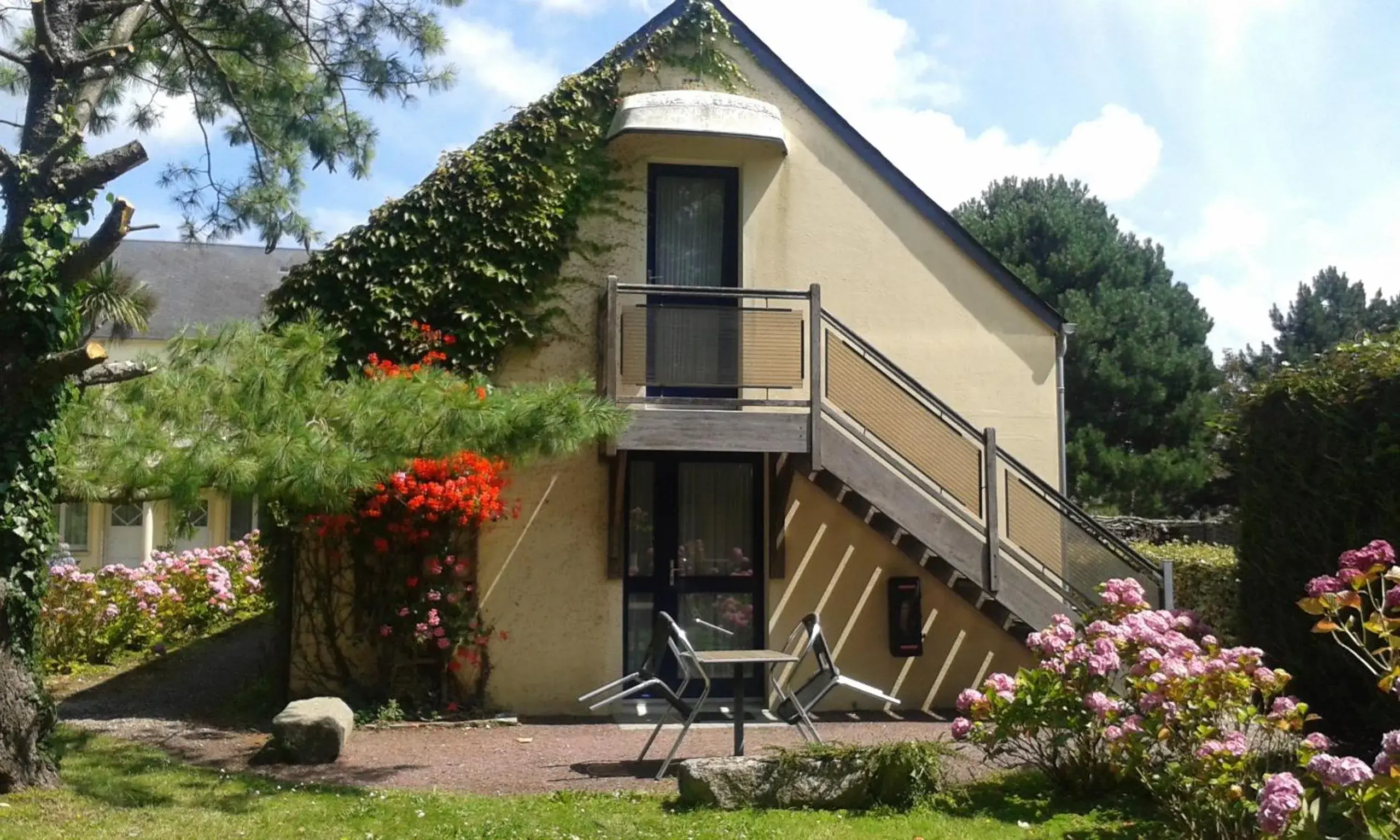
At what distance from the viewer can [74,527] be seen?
78.0 ft

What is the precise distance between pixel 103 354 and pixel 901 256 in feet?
25.0

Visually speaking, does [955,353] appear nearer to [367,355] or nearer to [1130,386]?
[367,355]

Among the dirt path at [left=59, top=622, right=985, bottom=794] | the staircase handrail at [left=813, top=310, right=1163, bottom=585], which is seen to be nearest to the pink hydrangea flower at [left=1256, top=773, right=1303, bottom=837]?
the dirt path at [left=59, top=622, right=985, bottom=794]

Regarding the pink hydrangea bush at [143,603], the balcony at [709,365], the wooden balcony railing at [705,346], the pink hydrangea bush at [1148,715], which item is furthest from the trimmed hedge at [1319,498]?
the pink hydrangea bush at [143,603]

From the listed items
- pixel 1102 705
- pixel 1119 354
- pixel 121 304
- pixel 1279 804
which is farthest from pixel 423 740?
pixel 1119 354

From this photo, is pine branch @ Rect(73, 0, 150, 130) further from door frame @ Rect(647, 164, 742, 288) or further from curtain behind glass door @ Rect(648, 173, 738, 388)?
curtain behind glass door @ Rect(648, 173, 738, 388)

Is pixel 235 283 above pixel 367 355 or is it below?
above

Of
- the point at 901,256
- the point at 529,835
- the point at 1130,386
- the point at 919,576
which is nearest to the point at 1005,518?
the point at 919,576

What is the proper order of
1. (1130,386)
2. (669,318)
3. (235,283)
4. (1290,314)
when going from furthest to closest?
(1290,314) → (1130,386) → (235,283) → (669,318)

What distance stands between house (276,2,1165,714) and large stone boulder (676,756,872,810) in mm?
3349

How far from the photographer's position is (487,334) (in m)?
11.0

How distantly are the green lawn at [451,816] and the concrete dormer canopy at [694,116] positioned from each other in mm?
6299

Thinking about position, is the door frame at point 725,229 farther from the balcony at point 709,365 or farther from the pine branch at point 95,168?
the pine branch at point 95,168

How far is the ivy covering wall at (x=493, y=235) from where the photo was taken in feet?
35.8
